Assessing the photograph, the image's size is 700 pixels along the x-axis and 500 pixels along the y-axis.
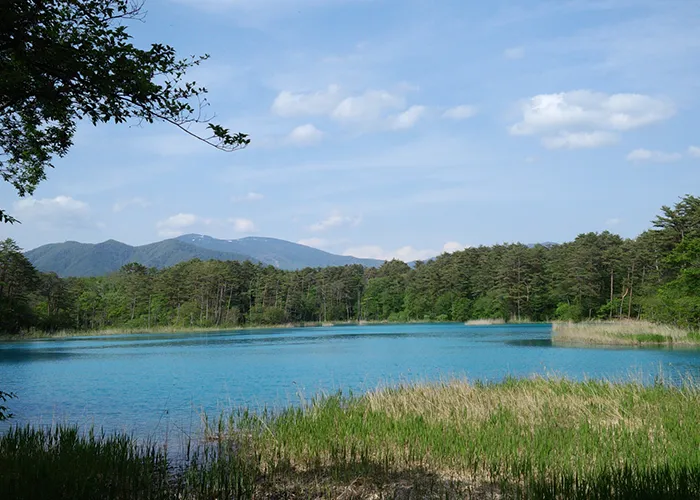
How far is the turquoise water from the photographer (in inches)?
572

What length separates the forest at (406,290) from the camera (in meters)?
49.6

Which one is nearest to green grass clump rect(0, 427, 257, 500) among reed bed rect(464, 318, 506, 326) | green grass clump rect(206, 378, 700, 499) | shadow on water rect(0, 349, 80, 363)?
green grass clump rect(206, 378, 700, 499)

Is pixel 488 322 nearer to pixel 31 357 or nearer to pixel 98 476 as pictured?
pixel 31 357

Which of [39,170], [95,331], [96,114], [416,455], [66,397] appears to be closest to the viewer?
[96,114]

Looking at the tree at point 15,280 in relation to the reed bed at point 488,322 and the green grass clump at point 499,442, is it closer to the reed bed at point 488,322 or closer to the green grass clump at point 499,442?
the green grass clump at point 499,442

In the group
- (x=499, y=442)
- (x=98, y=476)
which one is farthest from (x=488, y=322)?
(x=98, y=476)

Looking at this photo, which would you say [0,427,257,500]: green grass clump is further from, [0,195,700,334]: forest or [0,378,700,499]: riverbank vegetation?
[0,195,700,334]: forest

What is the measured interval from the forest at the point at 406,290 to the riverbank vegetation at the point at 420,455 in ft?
93.7

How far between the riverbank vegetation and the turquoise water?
3201 mm

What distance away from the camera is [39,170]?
848cm

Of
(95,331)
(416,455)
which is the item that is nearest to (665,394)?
(416,455)

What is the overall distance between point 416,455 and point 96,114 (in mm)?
5751

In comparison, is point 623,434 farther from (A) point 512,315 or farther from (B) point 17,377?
(A) point 512,315

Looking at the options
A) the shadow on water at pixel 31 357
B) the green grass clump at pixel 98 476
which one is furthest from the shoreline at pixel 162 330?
the green grass clump at pixel 98 476
